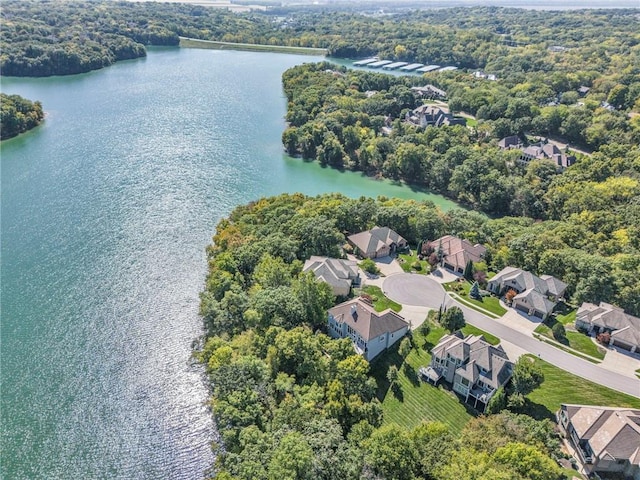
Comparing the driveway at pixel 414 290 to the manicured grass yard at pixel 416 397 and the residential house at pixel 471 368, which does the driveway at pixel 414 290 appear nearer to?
the manicured grass yard at pixel 416 397

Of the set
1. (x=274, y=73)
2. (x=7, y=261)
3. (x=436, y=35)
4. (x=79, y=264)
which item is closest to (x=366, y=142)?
(x=79, y=264)

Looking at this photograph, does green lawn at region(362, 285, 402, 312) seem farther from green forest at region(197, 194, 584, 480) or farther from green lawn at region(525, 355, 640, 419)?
green lawn at region(525, 355, 640, 419)

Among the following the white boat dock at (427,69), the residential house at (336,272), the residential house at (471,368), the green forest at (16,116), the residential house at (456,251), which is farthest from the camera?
the white boat dock at (427,69)

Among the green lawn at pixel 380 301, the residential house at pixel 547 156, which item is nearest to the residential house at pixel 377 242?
the green lawn at pixel 380 301

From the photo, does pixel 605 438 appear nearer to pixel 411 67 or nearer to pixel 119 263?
pixel 119 263

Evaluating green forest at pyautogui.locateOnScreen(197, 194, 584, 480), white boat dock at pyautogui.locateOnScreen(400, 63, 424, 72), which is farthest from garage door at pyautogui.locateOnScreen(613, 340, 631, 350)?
white boat dock at pyautogui.locateOnScreen(400, 63, 424, 72)

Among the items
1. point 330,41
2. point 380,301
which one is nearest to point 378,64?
point 330,41

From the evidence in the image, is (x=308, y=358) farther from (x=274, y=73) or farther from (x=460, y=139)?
(x=274, y=73)
